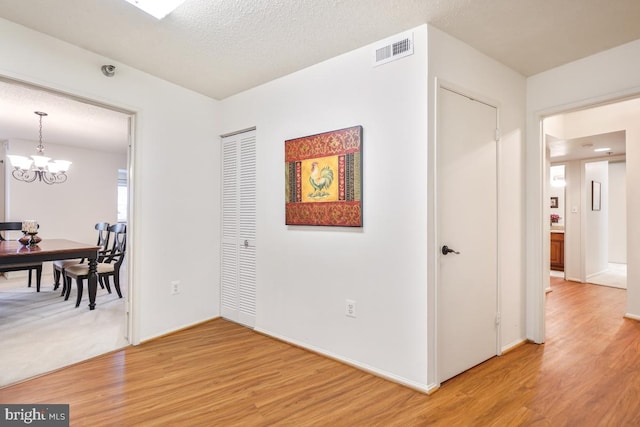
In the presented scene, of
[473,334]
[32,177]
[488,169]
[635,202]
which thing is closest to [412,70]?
[488,169]

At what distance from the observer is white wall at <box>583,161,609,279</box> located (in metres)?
5.73

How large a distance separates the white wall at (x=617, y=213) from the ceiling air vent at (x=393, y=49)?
7.71m

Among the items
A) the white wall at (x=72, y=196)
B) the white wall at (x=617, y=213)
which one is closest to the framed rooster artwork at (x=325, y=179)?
the white wall at (x=72, y=196)

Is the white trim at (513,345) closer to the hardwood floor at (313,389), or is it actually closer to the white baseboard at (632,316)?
the hardwood floor at (313,389)

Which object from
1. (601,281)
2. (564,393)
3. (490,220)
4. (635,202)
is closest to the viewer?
A: (564,393)

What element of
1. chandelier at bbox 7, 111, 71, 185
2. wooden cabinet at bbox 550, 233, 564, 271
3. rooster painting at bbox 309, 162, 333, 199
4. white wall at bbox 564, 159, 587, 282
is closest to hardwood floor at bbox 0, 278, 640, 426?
rooster painting at bbox 309, 162, 333, 199

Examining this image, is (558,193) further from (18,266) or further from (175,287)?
Answer: (18,266)

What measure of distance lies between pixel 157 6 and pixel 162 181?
161cm

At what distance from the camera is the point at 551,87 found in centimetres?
292

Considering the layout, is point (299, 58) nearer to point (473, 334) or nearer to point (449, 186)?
point (449, 186)

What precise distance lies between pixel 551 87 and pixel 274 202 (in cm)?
270

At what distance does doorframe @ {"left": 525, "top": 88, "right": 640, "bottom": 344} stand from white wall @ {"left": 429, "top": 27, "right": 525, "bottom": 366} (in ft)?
0.23

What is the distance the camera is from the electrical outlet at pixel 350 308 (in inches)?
100

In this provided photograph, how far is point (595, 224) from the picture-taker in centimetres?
609
